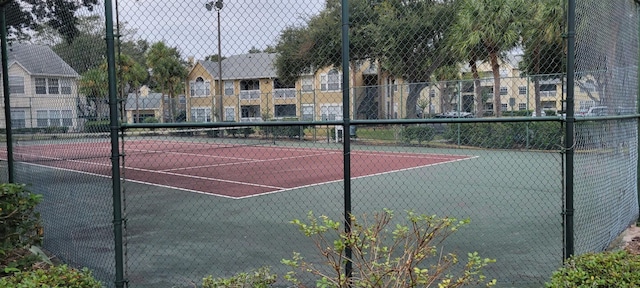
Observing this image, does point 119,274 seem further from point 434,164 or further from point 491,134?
point 491,134

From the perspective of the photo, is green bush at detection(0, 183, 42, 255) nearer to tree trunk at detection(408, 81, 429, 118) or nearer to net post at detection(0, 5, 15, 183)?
net post at detection(0, 5, 15, 183)

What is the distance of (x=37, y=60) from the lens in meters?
6.09

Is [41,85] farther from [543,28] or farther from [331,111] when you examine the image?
[543,28]

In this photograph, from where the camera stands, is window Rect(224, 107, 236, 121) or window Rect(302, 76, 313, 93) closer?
window Rect(224, 107, 236, 121)

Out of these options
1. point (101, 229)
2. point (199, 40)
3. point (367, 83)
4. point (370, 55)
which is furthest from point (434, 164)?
point (199, 40)

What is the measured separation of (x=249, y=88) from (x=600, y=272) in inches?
143

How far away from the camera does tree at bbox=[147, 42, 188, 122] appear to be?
15.3 ft

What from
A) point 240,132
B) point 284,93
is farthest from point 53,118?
point 240,132

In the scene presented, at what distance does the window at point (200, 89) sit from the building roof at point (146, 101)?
1.15 feet

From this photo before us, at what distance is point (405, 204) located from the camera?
9750mm

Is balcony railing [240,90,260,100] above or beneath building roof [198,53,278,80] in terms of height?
beneath

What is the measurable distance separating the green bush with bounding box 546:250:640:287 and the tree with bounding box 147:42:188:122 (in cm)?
315

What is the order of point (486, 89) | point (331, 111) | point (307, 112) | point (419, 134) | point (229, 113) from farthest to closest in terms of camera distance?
point (419, 134) < point (486, 89) < point (331, 111) < point (307, 112) < point (229, 113)

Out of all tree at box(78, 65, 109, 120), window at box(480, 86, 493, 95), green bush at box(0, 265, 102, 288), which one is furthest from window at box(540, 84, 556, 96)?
green bush at box(0, 265, 102, 288)
